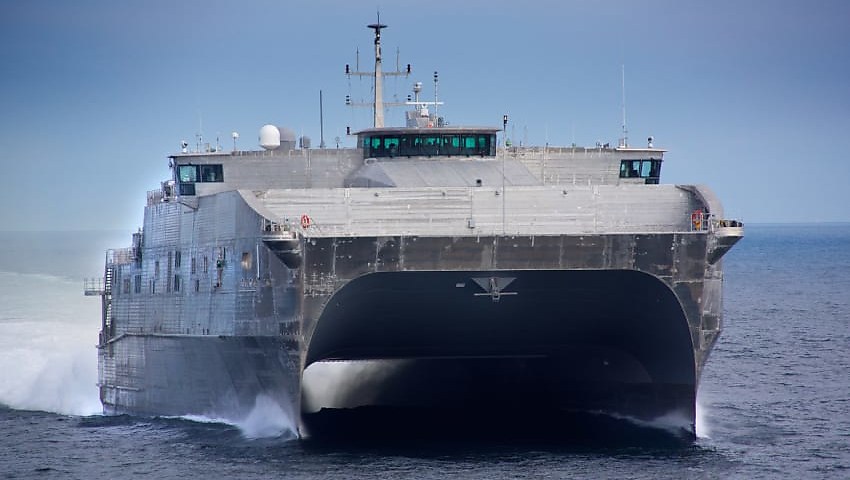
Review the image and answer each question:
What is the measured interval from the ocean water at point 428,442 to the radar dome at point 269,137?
8.60 m

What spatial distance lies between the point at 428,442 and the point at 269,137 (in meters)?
11.6

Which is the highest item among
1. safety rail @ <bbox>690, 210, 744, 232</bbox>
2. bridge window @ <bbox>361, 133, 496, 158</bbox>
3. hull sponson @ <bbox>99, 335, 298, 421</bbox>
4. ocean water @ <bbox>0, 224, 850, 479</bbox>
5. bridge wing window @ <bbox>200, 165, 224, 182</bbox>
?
bridge window @ <bbox>361, 133, 496, 158</bbox>

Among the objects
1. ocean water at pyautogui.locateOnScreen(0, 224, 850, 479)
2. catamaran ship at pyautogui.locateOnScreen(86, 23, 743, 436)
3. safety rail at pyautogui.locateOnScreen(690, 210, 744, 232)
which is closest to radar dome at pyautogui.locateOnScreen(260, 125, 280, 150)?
catamaran ship at pyautogui.locateOnScreen(86, 23, 743, 436)

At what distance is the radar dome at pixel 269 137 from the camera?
147 ft

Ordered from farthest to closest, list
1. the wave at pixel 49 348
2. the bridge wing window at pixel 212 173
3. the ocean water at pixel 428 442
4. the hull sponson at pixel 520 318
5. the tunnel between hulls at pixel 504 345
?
the wave at pixel 49 348
the bridge wing window at pixel 212 173
the tunnel between hulls at pixel 504 345
the ocean water at pixel 428 442
the hull sponson at pixel 520 318

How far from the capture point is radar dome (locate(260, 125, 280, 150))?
44.8 metres

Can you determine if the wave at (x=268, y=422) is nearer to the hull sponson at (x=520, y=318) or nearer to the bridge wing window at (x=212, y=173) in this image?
the hull sponson at (x=520, y=318)

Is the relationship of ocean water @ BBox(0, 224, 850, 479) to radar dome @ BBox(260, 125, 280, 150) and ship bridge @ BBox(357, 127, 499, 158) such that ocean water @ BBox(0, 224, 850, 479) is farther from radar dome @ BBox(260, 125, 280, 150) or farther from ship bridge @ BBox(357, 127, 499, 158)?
radar dome @ BBox(260, 125, 280, 150)

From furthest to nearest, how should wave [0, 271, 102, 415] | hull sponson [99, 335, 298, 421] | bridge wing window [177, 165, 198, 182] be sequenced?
wave [0, 271, 102, 415]
bridge wing window [177, 165, 198, 182]
hull sponson [99, 335, 298, 421]

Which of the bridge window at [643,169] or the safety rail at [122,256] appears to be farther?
the safety rail at [122,256]

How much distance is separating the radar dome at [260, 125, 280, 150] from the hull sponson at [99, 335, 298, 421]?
6.53 metres

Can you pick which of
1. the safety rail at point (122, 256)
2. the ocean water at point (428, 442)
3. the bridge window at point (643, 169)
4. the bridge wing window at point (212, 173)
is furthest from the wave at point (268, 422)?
the bridge window at point (643, 169)

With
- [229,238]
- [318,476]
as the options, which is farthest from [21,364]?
[318,476]

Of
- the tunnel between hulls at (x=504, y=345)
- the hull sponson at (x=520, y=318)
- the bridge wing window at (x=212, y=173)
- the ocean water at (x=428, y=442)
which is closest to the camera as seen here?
the hull sponson at (x=520, y=318)
